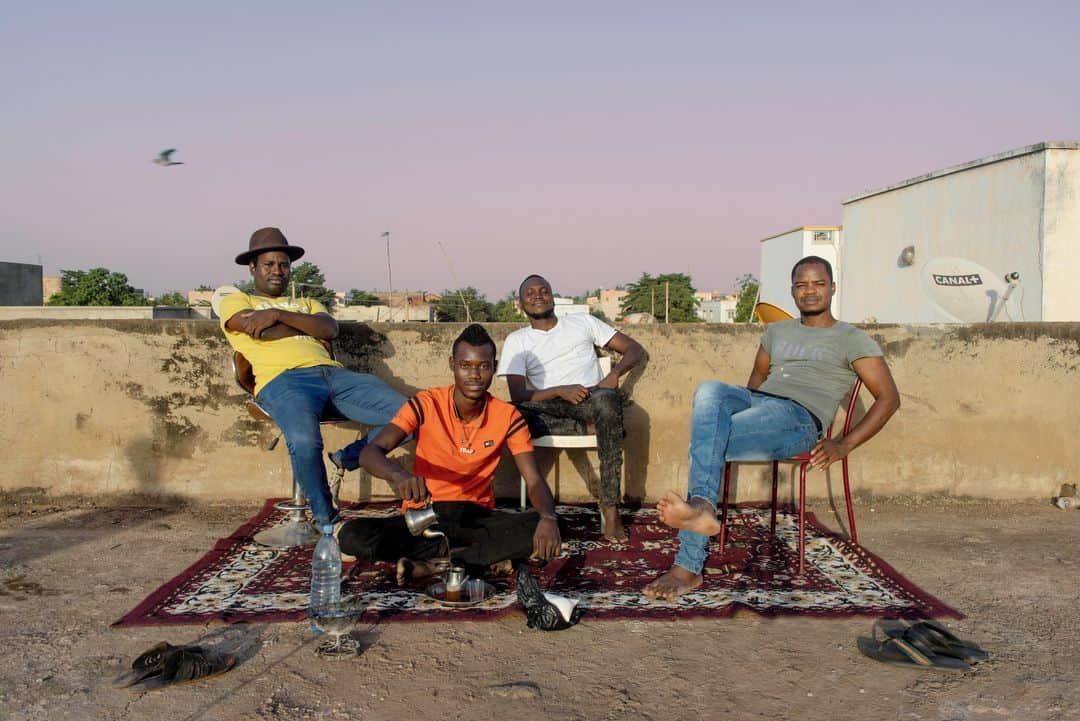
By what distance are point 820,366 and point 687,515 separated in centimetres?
135

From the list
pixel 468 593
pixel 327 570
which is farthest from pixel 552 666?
pixel 327 570

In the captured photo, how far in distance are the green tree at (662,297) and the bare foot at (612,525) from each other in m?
45.0

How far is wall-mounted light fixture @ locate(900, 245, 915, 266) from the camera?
22766 millimetres

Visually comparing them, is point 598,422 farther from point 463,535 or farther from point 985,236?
point 985,236

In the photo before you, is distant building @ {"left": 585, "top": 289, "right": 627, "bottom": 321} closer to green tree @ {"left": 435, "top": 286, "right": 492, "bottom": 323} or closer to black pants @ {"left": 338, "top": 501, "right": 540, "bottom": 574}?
green tree @ {"left": 435, "top": 286, "right": 492, "bottom": 323}

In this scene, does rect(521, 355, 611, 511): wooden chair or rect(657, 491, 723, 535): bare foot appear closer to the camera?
rect(657, 491, 723, 535): bare foot

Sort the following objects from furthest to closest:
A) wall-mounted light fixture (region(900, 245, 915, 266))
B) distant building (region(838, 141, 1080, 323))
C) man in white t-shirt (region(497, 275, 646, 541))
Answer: wall-mounted light fixture (region(900, 245, 915, 266))
distant building (region(838, 141, 1080, 323))
man in white t-shirt (region(497, 275, 646, 541))

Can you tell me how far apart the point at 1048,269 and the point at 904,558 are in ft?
50.1

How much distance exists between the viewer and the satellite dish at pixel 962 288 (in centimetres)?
1101

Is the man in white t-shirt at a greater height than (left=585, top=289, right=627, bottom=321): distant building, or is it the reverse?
(left=585, top=289, right=627, bottom=321): distant building

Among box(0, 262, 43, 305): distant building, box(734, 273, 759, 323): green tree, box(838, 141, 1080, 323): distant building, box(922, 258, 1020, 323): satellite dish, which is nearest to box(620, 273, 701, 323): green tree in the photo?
box(734, 273, 759, 323): green tree

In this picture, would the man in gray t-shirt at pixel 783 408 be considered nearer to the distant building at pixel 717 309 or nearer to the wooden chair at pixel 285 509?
the wooden chair at pixel 285 509

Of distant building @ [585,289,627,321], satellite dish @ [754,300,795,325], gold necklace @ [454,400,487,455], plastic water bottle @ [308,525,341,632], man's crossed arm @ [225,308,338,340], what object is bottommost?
plastic water bottle @ [308,525,341,632]

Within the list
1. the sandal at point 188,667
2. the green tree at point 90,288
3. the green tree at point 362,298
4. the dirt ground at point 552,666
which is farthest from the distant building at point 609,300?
the sandal at point 188,667
